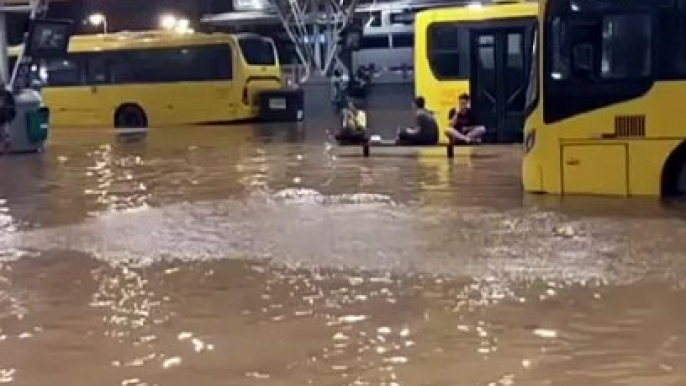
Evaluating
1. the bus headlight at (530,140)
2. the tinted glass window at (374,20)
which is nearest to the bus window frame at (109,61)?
the tinted glass window at (374,20)

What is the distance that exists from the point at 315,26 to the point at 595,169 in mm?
29798

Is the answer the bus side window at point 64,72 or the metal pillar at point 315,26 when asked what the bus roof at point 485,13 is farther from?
the metal pillar at point 315,26

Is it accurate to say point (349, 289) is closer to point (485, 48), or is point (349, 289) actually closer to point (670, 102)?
point (670, 102)

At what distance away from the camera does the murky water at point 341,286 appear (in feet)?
20.6

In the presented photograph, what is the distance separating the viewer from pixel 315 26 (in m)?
41.9

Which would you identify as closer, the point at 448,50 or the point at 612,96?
the point at 612,96

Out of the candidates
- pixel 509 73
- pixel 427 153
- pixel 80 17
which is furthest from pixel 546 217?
pixel 80 17

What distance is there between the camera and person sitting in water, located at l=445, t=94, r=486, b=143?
20.5 metres

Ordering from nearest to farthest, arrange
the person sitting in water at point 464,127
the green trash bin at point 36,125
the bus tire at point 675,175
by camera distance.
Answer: the bus tire at point 675,175 → the person sitting in water at point 464,127 → the green trash bin at point 36,125

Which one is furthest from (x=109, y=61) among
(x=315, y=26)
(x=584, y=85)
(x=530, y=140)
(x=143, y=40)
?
(x=584, y=85)

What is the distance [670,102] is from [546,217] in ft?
6.01

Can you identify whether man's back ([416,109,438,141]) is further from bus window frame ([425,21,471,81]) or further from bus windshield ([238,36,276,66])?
bus windshield ([238,36,276,66])

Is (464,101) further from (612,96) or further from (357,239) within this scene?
(357,239)

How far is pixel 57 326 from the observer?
7414mm
